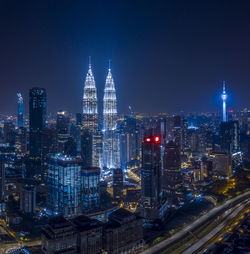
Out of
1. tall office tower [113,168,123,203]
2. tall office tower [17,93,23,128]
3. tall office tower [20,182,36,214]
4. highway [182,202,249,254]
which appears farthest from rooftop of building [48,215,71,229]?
tall office tower [17,93,23,128]

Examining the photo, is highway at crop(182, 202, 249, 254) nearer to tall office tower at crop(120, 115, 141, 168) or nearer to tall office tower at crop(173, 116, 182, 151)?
tall office tower at crop(120, 115, 141, 168)

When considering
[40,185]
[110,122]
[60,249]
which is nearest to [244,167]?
[110,122]

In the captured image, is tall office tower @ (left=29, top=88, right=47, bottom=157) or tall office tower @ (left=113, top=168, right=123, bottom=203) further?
tall office tower @ (left=29, top=88, right=47, bottom=157)

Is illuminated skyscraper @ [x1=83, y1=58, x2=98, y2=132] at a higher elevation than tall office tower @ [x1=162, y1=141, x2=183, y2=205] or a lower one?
higher

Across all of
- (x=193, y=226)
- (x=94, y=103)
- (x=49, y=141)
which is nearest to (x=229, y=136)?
(x=94, y=103)

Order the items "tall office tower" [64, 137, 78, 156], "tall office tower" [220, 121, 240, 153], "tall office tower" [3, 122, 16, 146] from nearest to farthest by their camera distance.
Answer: "tall office tower" [64, 137, 78, 156] < "tall office tower" [220, 121, 240, 153] < "tall office tower" [3, 122, 16, 146]

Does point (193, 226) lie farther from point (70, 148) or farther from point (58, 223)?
point (70, 148)

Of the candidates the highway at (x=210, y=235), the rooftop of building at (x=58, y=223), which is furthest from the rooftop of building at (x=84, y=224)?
the highway at (x=210, y=235)

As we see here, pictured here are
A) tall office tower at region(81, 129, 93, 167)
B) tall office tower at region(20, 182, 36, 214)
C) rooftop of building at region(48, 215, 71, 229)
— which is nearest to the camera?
rooftop of building at region(48, 215, 71, 229)
